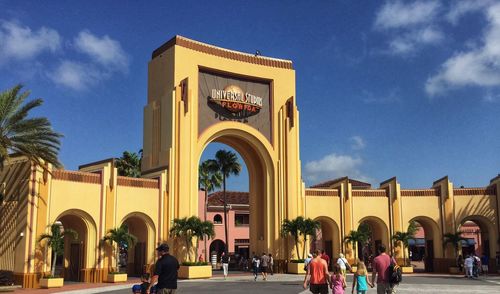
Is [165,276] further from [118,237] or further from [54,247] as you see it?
[118,237]

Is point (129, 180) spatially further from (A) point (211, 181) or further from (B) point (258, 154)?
Answer: (A) point (211, 181)

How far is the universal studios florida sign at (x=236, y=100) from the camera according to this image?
1607 inches

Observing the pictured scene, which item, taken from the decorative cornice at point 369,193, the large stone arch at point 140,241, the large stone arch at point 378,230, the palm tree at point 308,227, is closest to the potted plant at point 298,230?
the palm tree at point 308,227

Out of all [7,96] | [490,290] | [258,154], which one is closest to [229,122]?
[258,154]

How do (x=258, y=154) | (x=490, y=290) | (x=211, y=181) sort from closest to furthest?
(x=490, y=290) < (x=258, y=154) < (x=211, y=181)

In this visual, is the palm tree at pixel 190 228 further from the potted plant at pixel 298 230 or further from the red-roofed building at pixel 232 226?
the red-roofed building at pixel 232 226

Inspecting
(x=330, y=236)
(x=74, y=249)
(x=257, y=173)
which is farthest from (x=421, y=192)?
(x=74, y=249)

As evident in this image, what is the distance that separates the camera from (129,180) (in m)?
35.7

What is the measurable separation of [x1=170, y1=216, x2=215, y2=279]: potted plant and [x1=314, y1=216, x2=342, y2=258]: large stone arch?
10799 millimetres

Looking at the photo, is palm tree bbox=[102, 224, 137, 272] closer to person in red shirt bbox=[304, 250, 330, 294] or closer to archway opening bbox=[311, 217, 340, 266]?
archway opening bbox=[311, 217, 340, 266]

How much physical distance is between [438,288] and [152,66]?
24.9 meters

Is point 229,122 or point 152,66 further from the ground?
point 152,66

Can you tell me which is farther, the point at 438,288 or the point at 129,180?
the point at 129,180

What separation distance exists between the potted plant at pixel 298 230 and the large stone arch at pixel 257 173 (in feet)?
4.18
